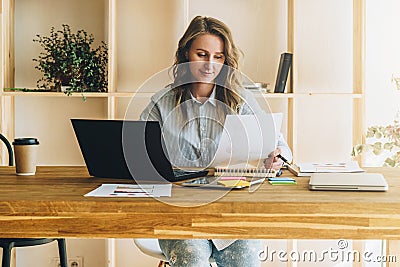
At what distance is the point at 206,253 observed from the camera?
2.19 metres

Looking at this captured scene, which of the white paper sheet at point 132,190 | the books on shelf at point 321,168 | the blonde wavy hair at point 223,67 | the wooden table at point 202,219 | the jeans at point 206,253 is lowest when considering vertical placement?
the jeans at point 206,253

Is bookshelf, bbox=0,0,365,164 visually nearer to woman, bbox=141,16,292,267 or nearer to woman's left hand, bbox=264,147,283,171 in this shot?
woman, bbox=141,16,292,267

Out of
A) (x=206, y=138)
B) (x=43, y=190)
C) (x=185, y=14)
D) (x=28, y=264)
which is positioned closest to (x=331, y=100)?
(x=185, y=14)

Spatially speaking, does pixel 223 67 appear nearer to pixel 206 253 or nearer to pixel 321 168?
pixel 321 168

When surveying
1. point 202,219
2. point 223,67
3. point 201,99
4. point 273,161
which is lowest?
point 202,219

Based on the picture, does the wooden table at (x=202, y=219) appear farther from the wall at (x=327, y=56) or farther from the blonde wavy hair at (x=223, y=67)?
the wall at (x=327, y=56)

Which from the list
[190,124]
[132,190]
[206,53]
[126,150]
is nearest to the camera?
[132,190]

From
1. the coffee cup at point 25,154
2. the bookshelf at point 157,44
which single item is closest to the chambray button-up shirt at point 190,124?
the coffee cup at point 25,154

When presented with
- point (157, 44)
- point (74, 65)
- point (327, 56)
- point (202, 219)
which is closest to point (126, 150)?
point (202, 219)

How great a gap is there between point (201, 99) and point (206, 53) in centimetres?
25

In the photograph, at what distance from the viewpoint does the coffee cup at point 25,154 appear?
214 cm

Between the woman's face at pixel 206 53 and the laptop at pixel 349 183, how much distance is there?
3.38ft

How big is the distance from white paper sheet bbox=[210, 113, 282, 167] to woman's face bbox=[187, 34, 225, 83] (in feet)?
2.19

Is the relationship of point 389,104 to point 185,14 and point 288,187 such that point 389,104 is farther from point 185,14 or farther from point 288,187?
point 288,187
